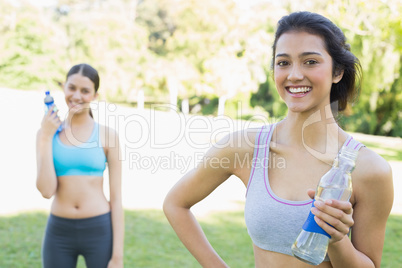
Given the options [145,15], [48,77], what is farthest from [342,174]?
[145,15]

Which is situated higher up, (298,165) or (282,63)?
(282,63)

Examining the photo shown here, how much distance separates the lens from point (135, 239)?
5.91 metres

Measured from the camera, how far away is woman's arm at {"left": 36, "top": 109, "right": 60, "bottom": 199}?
280 cm

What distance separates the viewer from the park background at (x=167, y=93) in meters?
6.34

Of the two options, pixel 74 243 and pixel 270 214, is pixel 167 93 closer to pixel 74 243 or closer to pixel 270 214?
pixel 74 243

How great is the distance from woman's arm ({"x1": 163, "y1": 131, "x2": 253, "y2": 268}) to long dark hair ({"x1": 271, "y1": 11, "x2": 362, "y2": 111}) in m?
0.55

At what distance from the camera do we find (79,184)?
2.95 meters

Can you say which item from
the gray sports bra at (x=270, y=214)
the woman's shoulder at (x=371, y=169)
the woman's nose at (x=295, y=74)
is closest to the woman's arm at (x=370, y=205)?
the woman's shoulder at (x=371, y=169)

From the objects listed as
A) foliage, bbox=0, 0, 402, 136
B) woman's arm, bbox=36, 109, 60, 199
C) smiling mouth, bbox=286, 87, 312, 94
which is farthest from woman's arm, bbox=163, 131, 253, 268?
foliage, bbox=0, 0, 402, 136

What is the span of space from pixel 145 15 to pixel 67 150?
44652mm

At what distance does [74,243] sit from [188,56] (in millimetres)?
29099

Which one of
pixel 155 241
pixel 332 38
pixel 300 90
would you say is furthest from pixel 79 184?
pixel 155 241

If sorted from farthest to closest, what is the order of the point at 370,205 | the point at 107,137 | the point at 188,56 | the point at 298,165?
the point at 188,56 < the point at 107,137 < the point at 298,165 < the point at 370,205

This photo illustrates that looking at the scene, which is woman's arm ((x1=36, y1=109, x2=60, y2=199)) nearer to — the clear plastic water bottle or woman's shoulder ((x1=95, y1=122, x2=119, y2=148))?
woman's shoulder ((x1=95, y1=122, x2=119, y2=148))
